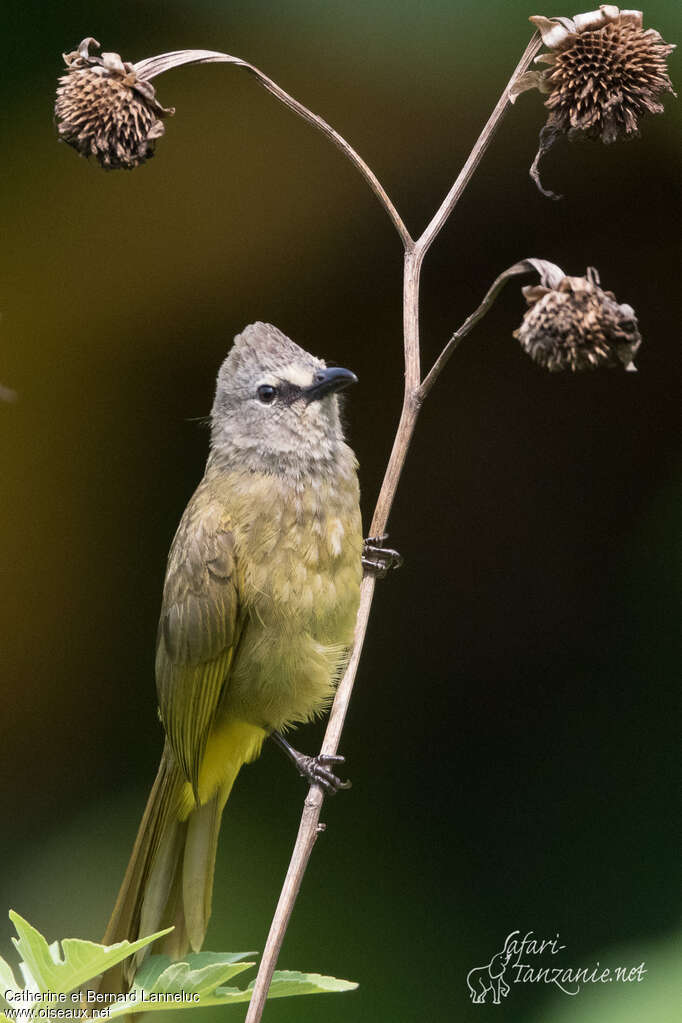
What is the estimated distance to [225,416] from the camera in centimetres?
246

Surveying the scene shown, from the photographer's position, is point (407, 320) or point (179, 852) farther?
point (179, 852)

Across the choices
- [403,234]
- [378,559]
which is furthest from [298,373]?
[403,234]

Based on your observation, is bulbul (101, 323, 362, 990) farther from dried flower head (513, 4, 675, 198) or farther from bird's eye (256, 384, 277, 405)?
dried flower head (513, 4, 675, 198)

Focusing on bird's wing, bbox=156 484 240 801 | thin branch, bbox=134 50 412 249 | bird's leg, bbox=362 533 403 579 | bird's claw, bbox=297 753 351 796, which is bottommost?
bird's claw, bbox=297 753 351 796

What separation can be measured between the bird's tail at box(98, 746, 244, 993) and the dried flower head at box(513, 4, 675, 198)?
148cm

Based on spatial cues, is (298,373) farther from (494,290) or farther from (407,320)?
(494,290)

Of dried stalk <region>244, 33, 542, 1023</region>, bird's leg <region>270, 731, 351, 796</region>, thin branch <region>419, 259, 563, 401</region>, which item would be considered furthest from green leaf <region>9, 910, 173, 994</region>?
bird's leg <region>270, 731, 351, 796</region>

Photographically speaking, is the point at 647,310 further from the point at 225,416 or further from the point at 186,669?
the point at 186,669

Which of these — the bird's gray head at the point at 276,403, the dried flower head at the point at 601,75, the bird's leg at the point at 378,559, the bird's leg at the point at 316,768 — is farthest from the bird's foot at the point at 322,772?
the dried flower head at the point at 601,75

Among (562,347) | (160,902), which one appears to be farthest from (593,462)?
(562,347)

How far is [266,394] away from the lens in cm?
233

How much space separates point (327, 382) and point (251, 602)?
18.3 inches

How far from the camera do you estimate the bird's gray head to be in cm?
228

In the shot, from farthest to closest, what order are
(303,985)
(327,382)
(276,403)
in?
(276,403) < (327,382) < (303,985)
